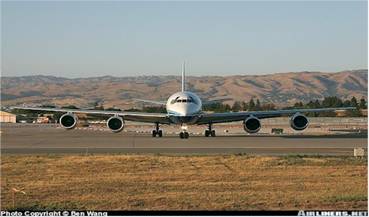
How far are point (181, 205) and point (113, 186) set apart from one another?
12.0ft

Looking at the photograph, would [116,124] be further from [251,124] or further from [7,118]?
[7,118]

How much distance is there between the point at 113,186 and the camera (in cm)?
1756

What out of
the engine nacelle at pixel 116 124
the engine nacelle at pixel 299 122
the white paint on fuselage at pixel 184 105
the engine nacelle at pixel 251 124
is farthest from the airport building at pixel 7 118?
the engine nacelle at pixel 299 122

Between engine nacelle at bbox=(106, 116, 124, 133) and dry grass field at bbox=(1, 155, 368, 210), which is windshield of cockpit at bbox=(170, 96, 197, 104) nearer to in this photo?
engine nacelle at bbox=(106, 116, 124, 133)

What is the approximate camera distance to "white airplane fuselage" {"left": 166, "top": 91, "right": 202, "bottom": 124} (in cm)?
4206

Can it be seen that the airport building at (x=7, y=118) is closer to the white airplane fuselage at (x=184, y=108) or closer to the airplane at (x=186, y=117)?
the airplane at (x=186, y=117)

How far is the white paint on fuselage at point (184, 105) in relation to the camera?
42.1 m

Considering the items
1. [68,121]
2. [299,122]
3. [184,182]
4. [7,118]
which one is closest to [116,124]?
[68,121]

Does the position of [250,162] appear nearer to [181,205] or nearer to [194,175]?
[194,175]

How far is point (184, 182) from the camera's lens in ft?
59.8

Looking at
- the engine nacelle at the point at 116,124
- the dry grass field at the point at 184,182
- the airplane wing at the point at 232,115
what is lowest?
the dry grass field at the point at 184,182

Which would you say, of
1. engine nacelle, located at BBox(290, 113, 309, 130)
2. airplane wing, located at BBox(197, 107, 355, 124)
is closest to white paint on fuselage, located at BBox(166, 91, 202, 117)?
airplane wing, located at BBox(197, 107, 355, 124)

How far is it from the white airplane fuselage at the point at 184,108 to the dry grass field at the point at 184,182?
628 inches

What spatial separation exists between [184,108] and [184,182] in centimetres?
2402
